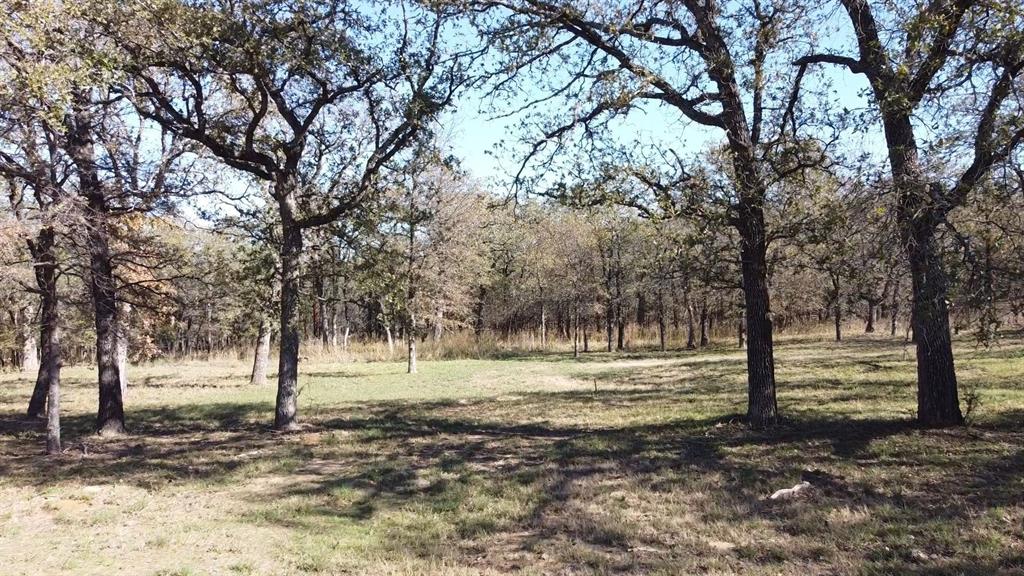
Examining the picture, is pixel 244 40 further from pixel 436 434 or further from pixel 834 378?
pixel 834 378

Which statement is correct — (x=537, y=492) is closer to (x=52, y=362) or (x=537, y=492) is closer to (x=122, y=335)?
(x=52, y=362)

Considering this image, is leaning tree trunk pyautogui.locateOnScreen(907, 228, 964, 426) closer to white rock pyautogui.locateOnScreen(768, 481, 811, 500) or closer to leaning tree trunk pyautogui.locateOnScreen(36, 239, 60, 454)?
white rock pyautogui.locateOnScreen(768, 481, 811, 500)

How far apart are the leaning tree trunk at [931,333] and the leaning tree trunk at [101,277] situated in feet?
37.3

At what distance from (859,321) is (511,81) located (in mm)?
43855

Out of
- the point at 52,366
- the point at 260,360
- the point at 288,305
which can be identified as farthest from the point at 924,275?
the point at 260,360

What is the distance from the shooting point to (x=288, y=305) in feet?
37.2

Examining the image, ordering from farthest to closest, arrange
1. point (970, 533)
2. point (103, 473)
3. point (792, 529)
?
point (103, 473) < point (792, 529) < point (970, 533)

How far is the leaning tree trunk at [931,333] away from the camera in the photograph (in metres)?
6.52

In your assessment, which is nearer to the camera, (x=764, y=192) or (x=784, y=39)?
(x=764, y=192)

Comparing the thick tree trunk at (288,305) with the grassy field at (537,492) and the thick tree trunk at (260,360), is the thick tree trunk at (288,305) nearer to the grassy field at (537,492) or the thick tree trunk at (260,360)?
the grassy field at (537,492)

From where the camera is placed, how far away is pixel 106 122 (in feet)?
37.9

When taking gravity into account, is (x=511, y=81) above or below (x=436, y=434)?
above

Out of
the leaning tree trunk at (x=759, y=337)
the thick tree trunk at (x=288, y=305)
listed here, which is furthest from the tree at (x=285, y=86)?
the leaning tree trunk at (x=759, y=337)

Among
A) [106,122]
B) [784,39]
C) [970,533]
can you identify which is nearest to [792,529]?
[970,533]
